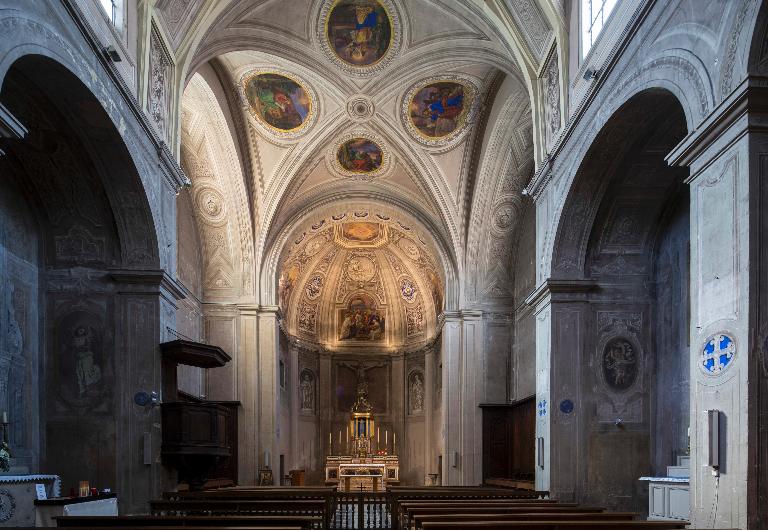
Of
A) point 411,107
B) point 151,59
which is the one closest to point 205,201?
point 411,107

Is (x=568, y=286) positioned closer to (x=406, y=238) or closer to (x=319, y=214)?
(x=319, y=214)

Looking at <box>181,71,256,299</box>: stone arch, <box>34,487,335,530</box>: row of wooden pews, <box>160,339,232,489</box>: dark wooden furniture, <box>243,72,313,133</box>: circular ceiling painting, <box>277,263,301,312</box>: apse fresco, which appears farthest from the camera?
<box>277,263,301,312</box>: apse fresco

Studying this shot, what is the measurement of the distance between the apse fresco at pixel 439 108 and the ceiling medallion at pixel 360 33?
67.2 inches

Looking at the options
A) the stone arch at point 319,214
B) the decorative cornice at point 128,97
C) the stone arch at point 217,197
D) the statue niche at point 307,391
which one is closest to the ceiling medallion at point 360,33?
the stone arch at point 217,197

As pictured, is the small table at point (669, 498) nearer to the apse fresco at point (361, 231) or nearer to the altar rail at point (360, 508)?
the altar rail at point (360, 508)

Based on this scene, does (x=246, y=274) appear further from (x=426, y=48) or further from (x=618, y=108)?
(x=618, y=108)

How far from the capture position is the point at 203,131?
69.7 ft

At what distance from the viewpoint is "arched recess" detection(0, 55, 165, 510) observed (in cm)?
1261

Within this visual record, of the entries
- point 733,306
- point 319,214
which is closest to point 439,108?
point 319,214

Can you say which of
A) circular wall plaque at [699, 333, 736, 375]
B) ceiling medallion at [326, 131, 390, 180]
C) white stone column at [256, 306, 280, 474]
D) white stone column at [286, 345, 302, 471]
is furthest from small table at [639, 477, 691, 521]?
A: white stone column at [286, 345, 302, 471]

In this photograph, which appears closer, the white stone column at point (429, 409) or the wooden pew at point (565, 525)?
the wooden pew at point (565, 525)

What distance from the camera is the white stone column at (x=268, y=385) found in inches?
955

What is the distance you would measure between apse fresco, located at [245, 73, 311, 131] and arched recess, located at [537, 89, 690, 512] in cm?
979

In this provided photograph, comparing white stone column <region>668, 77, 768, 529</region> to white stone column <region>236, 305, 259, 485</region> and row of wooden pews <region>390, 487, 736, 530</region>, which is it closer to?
row of wooden pews <region>390, 487, 736, 530</region>
